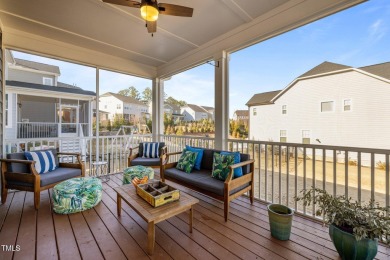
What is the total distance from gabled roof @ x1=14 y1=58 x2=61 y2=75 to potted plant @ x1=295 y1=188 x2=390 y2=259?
5.26 meters

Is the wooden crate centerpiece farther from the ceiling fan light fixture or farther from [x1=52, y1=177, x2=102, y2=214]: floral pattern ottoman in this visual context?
the ceiling fan light fixture

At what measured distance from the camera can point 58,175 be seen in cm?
280

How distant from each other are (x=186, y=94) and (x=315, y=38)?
120 inches

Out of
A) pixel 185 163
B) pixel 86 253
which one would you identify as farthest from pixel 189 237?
pixel 185 163

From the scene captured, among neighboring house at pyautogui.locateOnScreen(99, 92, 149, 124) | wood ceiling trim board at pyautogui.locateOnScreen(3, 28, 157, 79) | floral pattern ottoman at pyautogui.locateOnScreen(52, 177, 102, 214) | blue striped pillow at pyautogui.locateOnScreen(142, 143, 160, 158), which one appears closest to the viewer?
floral pattern ottoman at pyautogui.locateOnScreen(52, 177, 102, 214)

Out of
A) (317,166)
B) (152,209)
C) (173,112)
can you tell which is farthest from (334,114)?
(173,112)

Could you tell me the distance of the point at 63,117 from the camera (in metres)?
4.21

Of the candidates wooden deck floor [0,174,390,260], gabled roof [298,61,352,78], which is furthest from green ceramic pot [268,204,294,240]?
gabled roof [298,61,352,78]

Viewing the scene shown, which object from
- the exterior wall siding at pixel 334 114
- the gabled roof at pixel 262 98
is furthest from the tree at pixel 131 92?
the exterior wall siding at pixel 334 114

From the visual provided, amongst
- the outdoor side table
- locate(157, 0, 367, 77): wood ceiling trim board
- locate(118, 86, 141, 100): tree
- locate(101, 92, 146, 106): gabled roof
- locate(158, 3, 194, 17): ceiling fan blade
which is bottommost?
the outdoor side table

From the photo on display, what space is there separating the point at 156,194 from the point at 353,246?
1.87 m

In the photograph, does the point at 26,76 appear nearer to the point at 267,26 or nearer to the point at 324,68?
the point at 267,26

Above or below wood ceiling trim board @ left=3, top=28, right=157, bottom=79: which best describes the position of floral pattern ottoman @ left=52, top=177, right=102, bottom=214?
below

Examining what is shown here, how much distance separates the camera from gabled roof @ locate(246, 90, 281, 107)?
3181 mm
